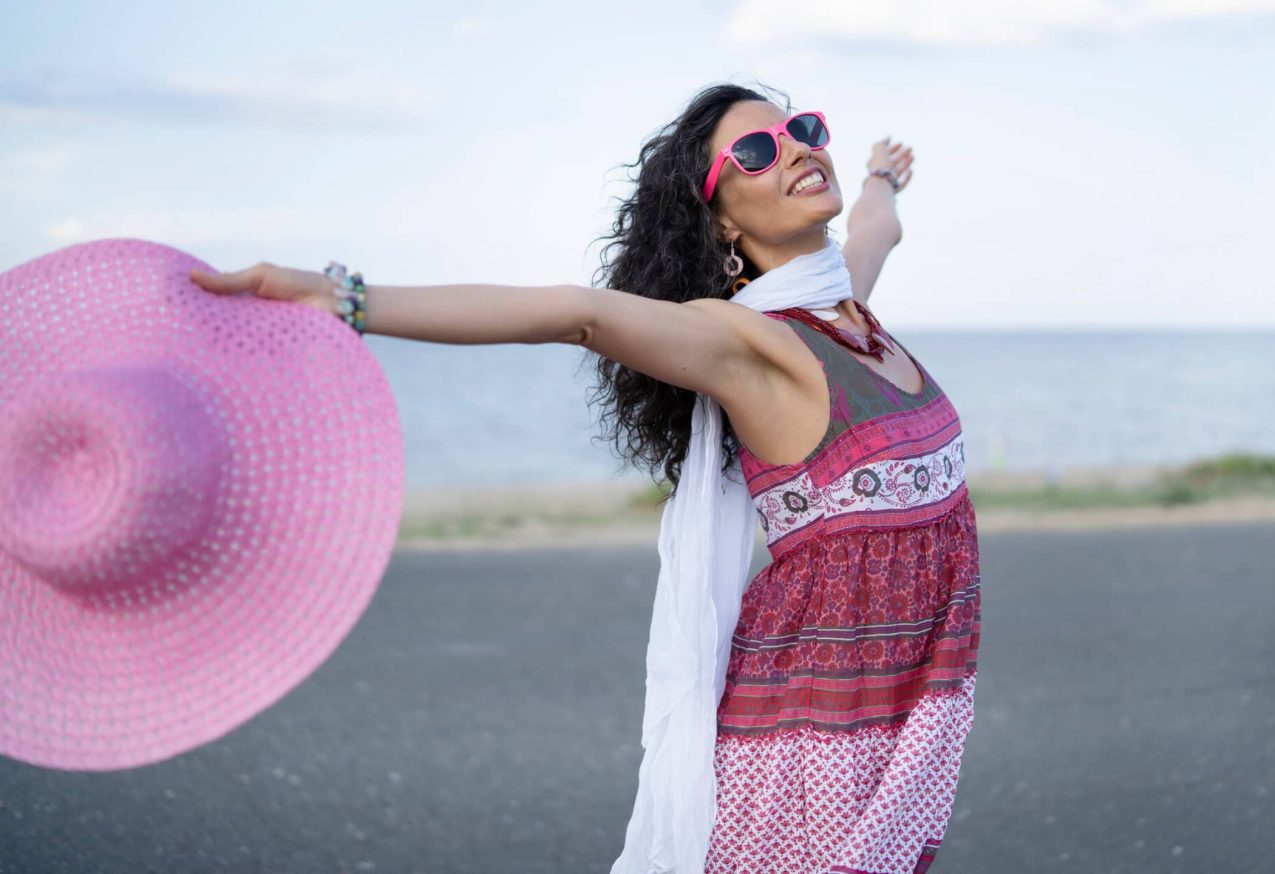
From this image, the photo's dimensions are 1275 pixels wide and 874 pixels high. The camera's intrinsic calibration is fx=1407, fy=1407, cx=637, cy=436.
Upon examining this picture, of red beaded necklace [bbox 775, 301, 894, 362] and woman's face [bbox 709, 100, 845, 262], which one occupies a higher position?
woman's face [bbox 709, 100, 845, 262]

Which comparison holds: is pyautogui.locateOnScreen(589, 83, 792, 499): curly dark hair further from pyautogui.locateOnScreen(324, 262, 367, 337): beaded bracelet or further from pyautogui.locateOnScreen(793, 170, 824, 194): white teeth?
pyautogui.locateOnScreen(324, 262, 367, 337): beaded bracelet

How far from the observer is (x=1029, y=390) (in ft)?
169

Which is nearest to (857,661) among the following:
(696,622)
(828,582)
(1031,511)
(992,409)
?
(828,582)

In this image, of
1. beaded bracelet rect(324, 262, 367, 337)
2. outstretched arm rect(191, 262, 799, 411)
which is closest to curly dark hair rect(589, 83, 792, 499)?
outstretched arm rect(191, 262, 799, 411)

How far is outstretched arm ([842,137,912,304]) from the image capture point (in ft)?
11.1

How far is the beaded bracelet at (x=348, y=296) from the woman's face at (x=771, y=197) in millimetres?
1005

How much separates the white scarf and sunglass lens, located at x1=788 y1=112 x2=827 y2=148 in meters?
0.21

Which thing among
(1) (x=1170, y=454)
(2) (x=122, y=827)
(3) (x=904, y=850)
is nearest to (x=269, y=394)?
(3) (x=904, y=850)

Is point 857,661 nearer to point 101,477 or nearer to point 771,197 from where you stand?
point 771,197

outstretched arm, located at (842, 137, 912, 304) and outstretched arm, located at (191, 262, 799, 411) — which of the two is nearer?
outstretched arm, located at (191, 262, 799, 411)

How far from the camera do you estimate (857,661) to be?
2.59 m

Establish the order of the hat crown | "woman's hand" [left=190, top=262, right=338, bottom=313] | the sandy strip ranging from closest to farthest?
the hat crown, "woman's hand" [left=190, top=262, right=338, bottom=313], the sandy strip

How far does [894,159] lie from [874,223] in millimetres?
377

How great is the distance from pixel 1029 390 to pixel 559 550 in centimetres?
4416
